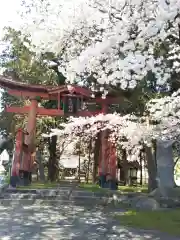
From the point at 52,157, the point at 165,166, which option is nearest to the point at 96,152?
the point at 52,157

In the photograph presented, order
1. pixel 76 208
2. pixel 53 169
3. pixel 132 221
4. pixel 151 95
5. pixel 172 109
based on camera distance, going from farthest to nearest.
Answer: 1. pixel 53 169
2. pixel 76 208
3. pixel 151 95
4. pixel 132 221
5. pixel 172 109

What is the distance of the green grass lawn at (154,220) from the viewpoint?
793 centimetres

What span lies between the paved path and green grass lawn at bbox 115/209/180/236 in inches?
14.8

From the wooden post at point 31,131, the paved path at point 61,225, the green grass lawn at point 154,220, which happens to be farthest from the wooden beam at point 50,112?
the green grass lawn at point 154,220

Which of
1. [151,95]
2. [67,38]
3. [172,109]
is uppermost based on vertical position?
[67,38]

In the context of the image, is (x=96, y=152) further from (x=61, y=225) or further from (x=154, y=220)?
(x=61, y=225)

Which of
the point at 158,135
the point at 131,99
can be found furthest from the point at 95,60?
the point at 131,99

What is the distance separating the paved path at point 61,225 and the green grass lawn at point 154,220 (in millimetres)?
377

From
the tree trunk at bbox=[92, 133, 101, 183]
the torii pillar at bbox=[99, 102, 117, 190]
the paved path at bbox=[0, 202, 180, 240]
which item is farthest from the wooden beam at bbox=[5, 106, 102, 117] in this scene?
the paved path at bbox=[0, 202, 180, 240]

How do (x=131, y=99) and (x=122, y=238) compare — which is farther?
(x=131, y=99)

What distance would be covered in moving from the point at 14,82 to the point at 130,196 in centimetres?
742

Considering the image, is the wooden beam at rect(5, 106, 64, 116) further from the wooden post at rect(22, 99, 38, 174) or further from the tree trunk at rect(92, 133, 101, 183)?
the tree trunk at rect(92, 133, 101, 183)

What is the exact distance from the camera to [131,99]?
40.0 ft

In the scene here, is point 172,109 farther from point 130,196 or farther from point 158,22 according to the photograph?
point 130,196
